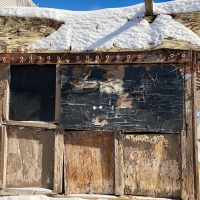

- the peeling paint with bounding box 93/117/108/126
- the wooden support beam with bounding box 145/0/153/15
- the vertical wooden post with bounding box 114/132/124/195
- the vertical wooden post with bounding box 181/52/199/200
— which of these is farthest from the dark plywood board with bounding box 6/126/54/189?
the wooden support beam with bounding box 145/0/153/15

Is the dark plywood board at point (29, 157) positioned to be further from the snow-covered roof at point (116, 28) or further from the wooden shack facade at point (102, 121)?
the snow-covered roof at point (116, 28)

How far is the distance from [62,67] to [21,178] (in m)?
2.02

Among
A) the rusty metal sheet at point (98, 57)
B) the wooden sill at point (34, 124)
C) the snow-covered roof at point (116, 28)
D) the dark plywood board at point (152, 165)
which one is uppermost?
the snow-covered roof at point (116, 28)

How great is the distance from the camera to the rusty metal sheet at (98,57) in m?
3.82

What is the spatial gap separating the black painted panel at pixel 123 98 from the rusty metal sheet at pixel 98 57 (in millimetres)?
122

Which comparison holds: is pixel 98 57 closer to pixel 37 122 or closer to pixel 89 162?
pixel 37 122

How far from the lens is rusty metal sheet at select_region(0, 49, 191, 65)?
150 inches

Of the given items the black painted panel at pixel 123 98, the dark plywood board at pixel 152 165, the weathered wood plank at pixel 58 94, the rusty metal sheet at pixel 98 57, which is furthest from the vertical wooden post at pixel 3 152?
the dark plywood board at pixel 152 165

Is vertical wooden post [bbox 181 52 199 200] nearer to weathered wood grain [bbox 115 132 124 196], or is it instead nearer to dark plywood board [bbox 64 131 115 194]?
weathered wood grain [bbox 115 132 124 196]

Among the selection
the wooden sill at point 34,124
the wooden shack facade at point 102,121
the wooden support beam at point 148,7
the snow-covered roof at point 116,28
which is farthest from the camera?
the wooden sill at point 34,124

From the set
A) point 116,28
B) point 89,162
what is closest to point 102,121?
point 89,162

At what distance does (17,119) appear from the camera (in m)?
4.25

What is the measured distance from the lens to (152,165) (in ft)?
12.9

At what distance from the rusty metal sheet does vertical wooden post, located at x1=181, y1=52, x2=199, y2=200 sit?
0.32m
